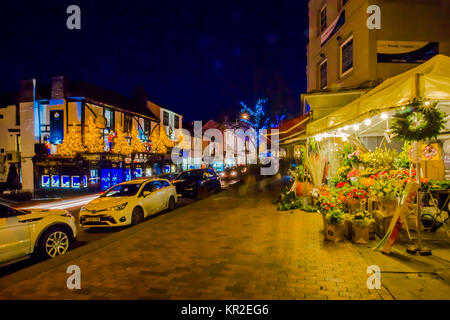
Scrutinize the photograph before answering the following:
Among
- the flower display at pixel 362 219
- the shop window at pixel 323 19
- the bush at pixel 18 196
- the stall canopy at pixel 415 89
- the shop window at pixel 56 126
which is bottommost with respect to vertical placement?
the bush at pixel 18 196

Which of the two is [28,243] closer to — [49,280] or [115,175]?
[49,280]

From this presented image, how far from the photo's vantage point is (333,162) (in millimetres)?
11508

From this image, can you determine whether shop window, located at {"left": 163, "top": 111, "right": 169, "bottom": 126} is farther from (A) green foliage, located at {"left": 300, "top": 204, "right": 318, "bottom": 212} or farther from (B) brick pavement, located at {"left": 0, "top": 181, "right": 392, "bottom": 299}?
(B) brick pavement, located at {"left": 0, "top": 181, "right": 392, "bottom": 299}

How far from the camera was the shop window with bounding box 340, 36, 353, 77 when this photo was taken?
13000mm

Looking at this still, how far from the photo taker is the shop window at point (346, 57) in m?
13.0

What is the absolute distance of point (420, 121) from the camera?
15.2 feet

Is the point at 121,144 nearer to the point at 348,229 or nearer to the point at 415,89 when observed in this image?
the point at 348,229

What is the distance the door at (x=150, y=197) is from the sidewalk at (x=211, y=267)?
2111mm

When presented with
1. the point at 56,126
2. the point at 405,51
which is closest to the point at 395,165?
the point at 405,51

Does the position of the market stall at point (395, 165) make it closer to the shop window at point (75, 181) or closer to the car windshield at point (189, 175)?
the car windshield at point (189, 175)

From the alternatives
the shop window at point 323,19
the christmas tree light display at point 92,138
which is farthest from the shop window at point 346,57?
the christmas tree light display at point 92,138

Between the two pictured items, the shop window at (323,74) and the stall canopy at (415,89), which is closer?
the stall canopy at (415,89)

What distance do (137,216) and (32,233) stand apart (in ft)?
11.5
